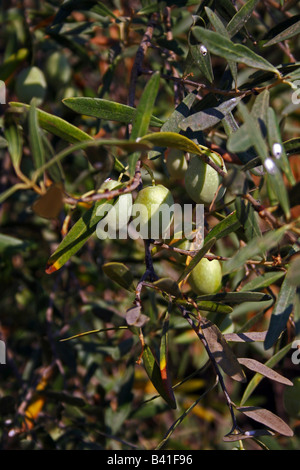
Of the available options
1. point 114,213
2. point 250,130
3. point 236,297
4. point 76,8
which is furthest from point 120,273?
point 76,8

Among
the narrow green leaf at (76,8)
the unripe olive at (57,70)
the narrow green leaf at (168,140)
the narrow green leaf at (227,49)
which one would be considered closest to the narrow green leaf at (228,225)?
the narrow green leaf at (168,140)

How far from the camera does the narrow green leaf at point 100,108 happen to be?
0.82 m

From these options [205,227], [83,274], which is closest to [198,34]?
[205,227]

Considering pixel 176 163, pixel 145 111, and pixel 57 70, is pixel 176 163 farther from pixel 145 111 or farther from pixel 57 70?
pixel 57 70

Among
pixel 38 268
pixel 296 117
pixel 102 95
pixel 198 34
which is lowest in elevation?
pixel 38 268

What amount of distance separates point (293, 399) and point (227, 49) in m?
0.71

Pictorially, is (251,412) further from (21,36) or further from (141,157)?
(21,36)

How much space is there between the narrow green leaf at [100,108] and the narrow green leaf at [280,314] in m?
0.40

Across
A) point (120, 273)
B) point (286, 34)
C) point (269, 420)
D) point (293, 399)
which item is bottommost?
point (293, 399)

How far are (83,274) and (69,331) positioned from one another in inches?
9.8

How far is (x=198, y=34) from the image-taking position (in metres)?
0.71

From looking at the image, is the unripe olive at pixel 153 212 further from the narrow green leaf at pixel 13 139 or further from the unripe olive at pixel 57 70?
the unripe olive at pixel 57 70

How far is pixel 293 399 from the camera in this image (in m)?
0.99

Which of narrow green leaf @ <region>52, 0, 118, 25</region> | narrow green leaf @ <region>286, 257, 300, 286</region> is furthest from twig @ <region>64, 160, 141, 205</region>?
narrow green leaf @ <region>52, 0, 118, 25</region>
